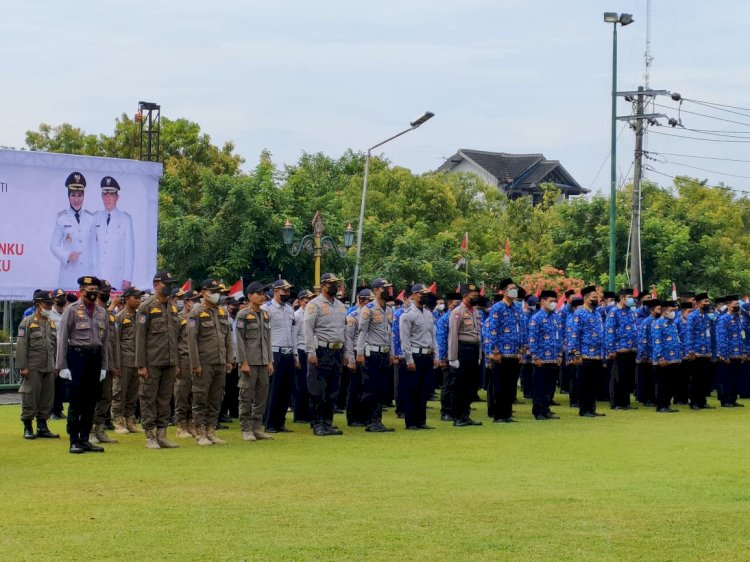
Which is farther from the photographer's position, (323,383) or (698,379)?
(698,379)

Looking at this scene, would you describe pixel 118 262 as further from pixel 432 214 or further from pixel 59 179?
pixel 432 214

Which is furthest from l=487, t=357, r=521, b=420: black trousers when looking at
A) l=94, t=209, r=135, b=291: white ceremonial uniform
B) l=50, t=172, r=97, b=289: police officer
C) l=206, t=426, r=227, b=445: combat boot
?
l=50, t=172, r=97, b=289: police officer

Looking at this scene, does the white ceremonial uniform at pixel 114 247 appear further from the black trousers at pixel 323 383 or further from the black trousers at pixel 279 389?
the black trousers at pixel 323 383

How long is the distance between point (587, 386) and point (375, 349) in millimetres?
4139

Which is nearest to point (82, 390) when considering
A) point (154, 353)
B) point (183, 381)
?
point (154, 353)

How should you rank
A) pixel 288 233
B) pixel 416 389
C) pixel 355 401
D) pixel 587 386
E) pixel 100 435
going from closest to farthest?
pixel 100 435, pixel 416 389, pixel 355 401, pixel 587 386, pixel 288 233

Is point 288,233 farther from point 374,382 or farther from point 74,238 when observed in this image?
point 374,382

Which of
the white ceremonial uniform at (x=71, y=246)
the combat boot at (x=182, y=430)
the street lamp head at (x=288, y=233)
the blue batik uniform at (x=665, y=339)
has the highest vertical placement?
the street lamp head at (x=288, y=233)

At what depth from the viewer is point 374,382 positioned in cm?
1614

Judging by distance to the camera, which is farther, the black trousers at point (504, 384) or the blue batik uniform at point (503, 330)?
the black trousers at point (504, 384)

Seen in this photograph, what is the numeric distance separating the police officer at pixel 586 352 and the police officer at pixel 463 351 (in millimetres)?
2329

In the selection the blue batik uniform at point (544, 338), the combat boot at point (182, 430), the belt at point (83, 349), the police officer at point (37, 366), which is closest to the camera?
the belt at point (83, 349)

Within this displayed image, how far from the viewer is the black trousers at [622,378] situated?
2006 centimetres

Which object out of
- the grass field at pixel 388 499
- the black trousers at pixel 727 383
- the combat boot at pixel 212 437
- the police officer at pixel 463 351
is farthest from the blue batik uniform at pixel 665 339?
the combat boot at pixel 212 437
